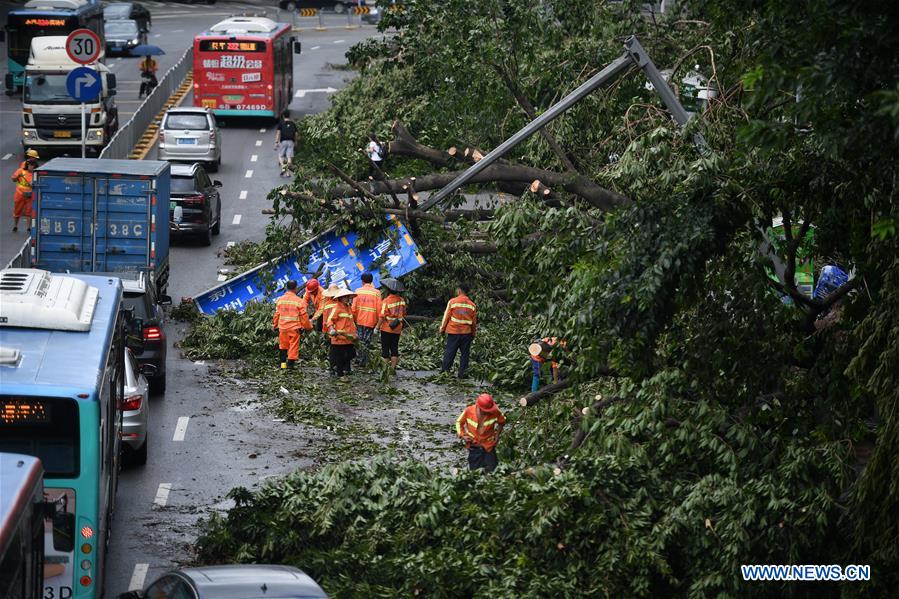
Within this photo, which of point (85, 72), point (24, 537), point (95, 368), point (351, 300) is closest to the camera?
point (24, 537)

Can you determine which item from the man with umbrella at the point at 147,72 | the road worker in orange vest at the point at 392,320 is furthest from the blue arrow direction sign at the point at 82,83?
the man with umbrella at the point at 147,72

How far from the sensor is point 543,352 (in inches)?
588

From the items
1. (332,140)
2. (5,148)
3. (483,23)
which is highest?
(483,23)

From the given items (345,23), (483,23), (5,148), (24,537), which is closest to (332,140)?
(483,23)

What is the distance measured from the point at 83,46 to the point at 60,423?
1775cm

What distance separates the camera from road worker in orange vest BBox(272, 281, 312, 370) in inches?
792

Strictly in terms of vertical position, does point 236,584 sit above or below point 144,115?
above

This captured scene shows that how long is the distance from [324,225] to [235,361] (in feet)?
8.65

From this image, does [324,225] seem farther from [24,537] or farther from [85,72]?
[24,537]

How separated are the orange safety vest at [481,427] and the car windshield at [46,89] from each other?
24.3 meters

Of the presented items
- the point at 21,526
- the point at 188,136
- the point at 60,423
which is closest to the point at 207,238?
the point at 188,136

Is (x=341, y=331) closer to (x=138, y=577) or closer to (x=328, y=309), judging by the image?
(x=328, y=309)

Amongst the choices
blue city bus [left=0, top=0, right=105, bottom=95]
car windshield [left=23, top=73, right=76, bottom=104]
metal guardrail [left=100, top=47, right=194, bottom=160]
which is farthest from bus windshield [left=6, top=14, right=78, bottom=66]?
car windshield [left=23, top=73, right=76, bottom=104]

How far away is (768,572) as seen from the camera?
36.3ft
